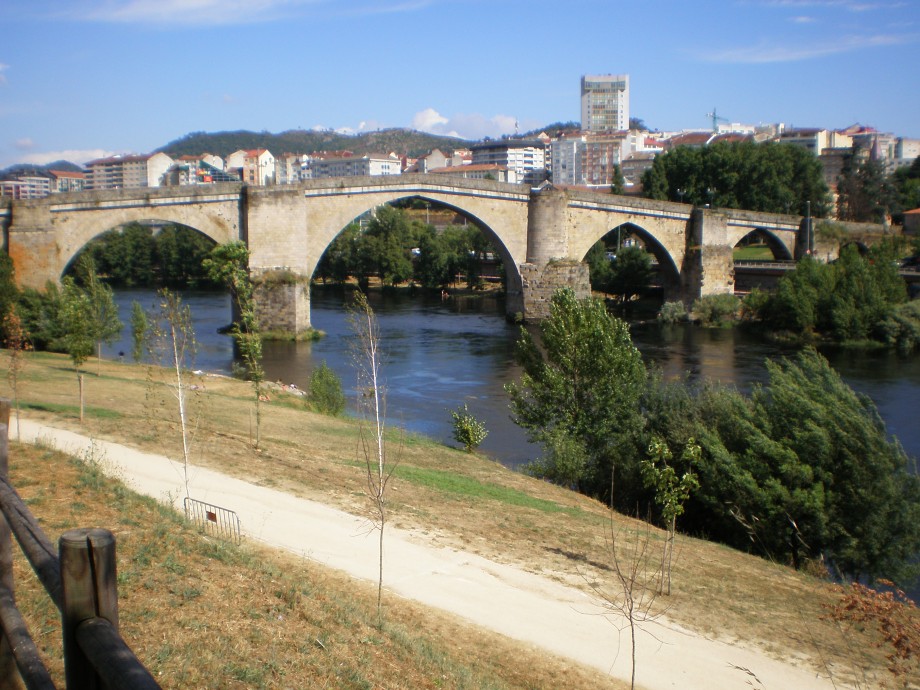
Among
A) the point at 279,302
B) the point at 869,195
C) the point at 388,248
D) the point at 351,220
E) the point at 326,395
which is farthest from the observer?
the point at 869,195

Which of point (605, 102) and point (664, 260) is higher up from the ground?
point (605, 102)

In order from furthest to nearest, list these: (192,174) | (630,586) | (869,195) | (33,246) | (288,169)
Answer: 1. (288,169)
2. (192,174)
3. (869,195)
4. (33,246)
5. (630,586)

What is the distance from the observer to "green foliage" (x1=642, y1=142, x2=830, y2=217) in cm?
4978

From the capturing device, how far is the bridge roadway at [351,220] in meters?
26.5

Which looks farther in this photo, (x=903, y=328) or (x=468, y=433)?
(x=903, y=328)

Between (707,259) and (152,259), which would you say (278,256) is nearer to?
(707,259)

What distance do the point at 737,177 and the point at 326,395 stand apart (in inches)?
1552

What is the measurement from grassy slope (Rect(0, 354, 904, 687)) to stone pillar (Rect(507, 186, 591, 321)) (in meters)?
21.5

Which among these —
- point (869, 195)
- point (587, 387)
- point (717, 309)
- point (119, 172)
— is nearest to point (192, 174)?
point (119, 172)

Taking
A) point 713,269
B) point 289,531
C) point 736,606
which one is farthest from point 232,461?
point 713,269

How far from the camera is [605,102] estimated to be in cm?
19162

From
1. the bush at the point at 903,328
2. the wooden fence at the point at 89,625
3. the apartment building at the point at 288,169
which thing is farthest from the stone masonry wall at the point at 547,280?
the apartment building at the point at 288,169

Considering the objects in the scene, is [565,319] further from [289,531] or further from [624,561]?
[289,531]

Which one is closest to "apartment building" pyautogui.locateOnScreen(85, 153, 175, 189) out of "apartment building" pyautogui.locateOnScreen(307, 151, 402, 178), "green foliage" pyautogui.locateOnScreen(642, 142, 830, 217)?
"apartment building" pyautogui.locateOnScreen(307, 151, 402, 178)
